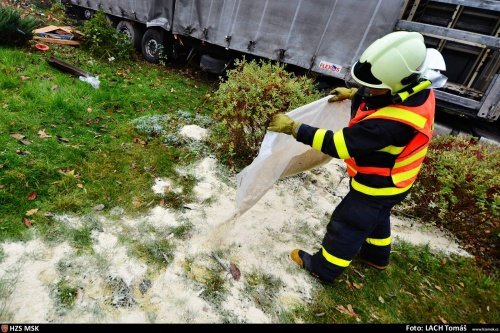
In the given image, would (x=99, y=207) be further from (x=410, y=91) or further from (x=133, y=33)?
(x=133, y=33)

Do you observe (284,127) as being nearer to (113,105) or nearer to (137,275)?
(137,275)

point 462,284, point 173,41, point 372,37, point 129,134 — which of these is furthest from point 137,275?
point 173,41

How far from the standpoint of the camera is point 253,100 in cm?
372

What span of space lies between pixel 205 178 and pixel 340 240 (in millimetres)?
2057

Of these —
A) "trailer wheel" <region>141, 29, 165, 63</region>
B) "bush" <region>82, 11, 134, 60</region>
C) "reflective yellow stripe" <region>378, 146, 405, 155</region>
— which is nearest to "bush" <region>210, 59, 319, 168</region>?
"reflective yellow stripe" <region>378, 146, 405, 155</region>

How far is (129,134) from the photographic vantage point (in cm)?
452

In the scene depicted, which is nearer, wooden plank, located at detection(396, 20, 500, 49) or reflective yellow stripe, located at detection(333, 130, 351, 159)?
reflective yellow stripe, located at detection(333, 130, 351, 159)

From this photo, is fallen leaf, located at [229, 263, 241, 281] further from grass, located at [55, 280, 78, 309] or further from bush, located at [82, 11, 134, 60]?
bush, located at [82, 11, 134, 60]

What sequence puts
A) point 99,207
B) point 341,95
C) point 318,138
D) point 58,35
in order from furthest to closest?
point 58,35
point 99,207
point 341,95
point 318,138

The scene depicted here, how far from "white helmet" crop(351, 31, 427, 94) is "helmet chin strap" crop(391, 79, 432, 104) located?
0.05m

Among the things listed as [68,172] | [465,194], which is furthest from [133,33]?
[465,194]

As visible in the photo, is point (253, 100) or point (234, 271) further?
point (253, 100)

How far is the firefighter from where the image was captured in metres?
2.13

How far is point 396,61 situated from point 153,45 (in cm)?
829
